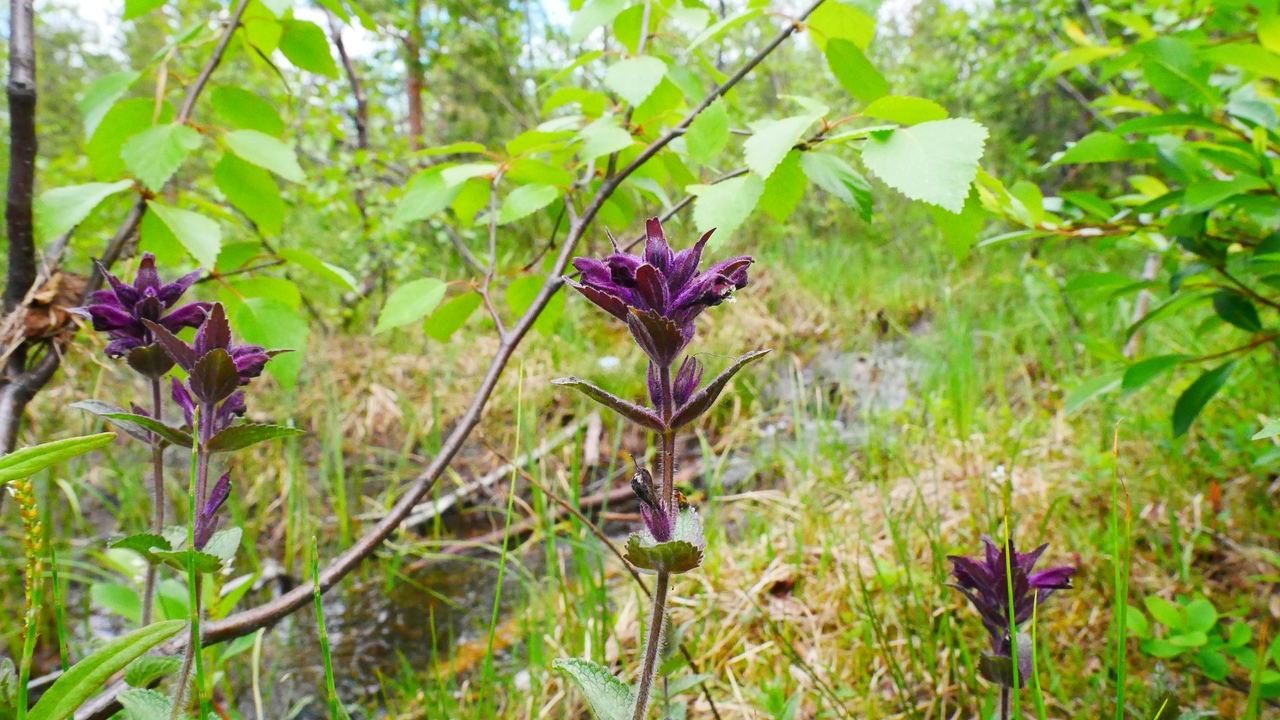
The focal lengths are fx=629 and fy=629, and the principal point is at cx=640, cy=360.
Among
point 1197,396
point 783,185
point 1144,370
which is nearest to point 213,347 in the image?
point 783,185

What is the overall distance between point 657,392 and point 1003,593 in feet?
1.95

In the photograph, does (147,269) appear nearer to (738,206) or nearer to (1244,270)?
(738,206)

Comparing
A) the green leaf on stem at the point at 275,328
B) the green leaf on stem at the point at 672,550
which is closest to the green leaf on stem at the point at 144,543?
the green leaf on stem at the point at 275,328

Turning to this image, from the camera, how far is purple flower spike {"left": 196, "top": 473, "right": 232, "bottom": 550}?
675 millimetres

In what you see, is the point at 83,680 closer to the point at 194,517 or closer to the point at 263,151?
the point at 194,517

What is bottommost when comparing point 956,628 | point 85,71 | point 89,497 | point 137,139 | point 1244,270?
point 956,628

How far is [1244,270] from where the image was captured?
112 centimetres

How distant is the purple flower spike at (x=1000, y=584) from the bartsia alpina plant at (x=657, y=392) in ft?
1.57

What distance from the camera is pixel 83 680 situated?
0.52 metres

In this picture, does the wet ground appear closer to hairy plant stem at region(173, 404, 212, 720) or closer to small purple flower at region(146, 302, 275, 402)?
hairy plant stem at region(173, 404, 212, 720)

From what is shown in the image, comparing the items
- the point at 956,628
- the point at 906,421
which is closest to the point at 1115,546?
the point at 956,628

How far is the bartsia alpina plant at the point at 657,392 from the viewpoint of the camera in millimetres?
542

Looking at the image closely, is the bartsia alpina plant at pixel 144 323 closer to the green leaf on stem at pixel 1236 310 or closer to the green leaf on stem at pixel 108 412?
the green leaf on stem at pixel 108 412

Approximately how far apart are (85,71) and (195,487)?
20.8m
